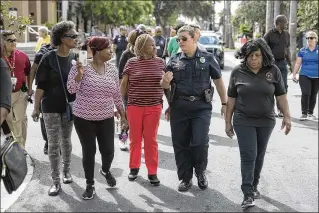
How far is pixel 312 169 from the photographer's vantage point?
6.51 metres

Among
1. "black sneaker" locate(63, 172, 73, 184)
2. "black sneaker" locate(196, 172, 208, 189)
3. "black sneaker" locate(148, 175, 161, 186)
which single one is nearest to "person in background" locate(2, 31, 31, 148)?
"black sneaker" locate(63, 172, 73, 184)

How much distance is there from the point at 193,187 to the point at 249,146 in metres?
1.07

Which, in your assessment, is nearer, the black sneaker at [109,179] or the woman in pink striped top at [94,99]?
the woman in pink striped top at [94,99]

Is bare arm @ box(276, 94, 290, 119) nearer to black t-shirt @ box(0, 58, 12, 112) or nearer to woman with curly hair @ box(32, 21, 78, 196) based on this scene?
woman with curly hair @ box(32, 21, 78, 196)

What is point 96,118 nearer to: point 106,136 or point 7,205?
point 106,136

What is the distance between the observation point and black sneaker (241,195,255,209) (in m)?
5.04

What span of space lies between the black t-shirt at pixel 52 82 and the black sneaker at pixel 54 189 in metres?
0.80

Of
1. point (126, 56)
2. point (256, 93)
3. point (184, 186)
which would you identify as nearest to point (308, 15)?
point (126, 56)

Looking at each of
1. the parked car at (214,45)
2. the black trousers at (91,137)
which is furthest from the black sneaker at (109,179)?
the parked car at (214,45)

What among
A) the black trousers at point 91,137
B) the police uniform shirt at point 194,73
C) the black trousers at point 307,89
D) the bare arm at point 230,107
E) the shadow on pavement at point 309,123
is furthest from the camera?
the black trousers at point 307,89

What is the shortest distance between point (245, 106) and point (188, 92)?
73cm

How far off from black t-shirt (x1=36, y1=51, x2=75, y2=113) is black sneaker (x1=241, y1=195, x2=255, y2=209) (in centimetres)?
206

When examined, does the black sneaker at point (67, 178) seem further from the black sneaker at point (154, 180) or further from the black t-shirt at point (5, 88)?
the black t-shirt at point (5, 88)

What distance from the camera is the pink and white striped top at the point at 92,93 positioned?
520 cm
